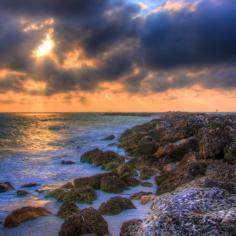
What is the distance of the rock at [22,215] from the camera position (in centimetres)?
812

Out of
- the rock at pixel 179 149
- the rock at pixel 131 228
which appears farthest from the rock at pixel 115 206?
the rock at pixel 179 149

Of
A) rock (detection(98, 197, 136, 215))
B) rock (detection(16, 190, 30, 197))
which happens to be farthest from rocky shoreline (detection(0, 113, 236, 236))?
rock (detection(16, 190, 30, 197))

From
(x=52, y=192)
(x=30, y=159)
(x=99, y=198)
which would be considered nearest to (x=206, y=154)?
(x=99, y=198)

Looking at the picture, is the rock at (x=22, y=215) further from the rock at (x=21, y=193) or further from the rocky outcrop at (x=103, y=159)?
the rocky outcrop at (x=103, y=159)

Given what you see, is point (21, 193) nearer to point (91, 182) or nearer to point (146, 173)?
point (91, 182)

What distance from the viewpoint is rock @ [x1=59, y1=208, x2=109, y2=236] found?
6720mm

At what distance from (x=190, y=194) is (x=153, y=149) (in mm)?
12693

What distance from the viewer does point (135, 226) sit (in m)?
5.55

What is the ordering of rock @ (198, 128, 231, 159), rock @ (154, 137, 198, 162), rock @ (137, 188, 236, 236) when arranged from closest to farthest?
rock @ (137, 188, 236, 236) → rock @ (198, 128, 231, 159) → rock @ (154, 137, 198, 162)

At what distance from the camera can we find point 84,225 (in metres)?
6.77

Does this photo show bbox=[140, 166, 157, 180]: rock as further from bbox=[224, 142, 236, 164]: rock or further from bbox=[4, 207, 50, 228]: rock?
bbox=[4, 207, 50, 228]: rock

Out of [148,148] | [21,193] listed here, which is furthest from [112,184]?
[148,148]

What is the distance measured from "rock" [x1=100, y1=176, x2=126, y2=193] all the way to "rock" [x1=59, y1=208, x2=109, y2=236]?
4201mm

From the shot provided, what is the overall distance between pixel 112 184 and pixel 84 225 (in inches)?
A: 183
